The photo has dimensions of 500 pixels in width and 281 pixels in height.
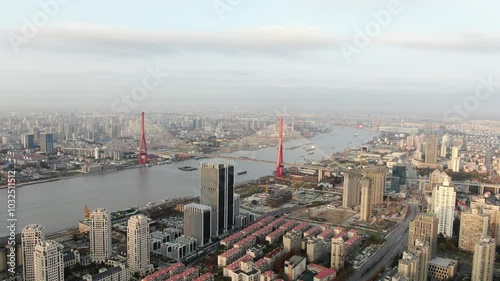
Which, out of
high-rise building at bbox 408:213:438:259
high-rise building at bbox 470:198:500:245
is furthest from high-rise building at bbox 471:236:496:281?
high-rise building at bbox 470:198:500:245

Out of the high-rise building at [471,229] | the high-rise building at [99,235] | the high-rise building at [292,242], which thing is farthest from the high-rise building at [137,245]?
the high-rise building at [471,229]

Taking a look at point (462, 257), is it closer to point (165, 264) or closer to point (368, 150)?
point (165, 264)

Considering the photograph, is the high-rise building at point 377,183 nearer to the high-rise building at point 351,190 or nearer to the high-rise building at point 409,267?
the high-rise building at point 351,190

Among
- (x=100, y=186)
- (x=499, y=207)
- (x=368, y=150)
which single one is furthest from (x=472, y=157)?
(x=100, y=186)

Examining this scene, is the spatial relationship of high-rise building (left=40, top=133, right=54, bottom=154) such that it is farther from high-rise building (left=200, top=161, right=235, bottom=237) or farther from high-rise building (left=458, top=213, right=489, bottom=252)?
high-rise building (left=458, top=213, right=489, bottom=252)

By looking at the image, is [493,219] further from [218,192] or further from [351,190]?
[218,192]

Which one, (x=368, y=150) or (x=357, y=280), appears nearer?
(x=357, y=280)
